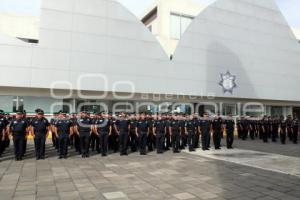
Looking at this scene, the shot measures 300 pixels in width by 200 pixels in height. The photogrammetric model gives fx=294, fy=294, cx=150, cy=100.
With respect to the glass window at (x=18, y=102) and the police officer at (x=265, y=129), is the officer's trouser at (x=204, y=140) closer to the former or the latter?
the police officer at (x=265, y=129)

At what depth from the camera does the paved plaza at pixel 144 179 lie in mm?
5980

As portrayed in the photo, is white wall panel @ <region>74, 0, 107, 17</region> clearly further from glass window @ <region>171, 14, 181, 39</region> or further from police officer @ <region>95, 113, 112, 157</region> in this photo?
police officer @ <region>95, 113, 112, 157</region>

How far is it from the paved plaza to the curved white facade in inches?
458

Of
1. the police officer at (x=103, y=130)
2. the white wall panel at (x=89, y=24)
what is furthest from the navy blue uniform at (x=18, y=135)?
the white wall panel at (x=89, y=24)

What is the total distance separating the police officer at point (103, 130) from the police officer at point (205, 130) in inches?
171

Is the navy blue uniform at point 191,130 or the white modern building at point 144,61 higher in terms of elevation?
the white modern building at point 144,61

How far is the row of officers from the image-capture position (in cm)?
1036

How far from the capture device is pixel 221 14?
2895cm

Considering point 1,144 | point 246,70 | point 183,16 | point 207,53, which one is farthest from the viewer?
point 183,16

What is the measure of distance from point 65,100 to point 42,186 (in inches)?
654

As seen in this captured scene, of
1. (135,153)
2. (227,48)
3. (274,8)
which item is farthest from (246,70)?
(135,153)

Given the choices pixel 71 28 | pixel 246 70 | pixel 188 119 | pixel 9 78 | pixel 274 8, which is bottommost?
pixel 188 119

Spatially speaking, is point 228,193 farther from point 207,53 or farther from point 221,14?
point 221,14

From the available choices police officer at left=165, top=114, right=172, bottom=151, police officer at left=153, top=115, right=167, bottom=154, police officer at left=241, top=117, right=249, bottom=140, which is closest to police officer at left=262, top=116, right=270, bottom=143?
police officer at left=241, top=117, right=249, bottom=140
